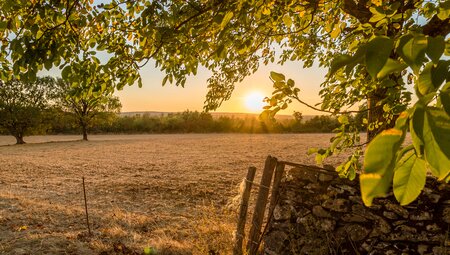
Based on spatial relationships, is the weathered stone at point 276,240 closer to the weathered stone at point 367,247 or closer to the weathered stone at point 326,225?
the weathered stone at point 326,225

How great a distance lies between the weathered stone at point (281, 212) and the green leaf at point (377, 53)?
4.95 meters

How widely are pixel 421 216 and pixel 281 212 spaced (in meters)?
2.07

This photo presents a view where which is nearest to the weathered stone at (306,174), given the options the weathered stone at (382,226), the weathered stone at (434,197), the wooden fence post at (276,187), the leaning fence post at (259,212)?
the wooden fence post at (276,187)

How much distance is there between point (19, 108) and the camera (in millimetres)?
41281

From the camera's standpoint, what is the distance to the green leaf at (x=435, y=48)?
0.74 meters

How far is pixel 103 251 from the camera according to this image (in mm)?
6035

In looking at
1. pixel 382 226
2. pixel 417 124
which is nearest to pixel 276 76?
pixel 417 124

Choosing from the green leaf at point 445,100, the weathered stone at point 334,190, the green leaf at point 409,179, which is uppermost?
the green leaf at point 445,100

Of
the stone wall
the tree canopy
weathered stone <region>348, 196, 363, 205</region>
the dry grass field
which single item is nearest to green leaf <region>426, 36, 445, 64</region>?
the tree canopy

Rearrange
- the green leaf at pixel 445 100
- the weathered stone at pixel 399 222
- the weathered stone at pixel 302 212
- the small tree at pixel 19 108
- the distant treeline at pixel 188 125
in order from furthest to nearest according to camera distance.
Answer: the distant treeline at pixel 188 125 → the small tree at pixel 19 108 → the weathered stone at pixel 302 212 → the weathered stone at pixel 399 222 → the green leaf at pixel 445 100

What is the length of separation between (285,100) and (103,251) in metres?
5.28

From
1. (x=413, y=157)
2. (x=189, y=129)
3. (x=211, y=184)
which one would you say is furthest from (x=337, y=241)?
(x=189, y=129)

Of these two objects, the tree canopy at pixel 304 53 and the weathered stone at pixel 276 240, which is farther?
the weathered stone at pixel 276 240

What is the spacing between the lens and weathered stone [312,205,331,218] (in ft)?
17.1
